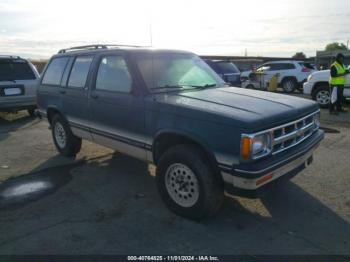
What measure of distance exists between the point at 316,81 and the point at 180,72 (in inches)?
322

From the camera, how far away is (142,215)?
3889mm

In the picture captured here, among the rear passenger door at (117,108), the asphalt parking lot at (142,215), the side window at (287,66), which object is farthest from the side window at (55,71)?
the side window at (287,66)

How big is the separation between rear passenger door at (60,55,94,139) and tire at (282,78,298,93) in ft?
46.0

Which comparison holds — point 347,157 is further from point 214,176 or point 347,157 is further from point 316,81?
point 316,81

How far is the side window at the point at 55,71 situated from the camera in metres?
5.87

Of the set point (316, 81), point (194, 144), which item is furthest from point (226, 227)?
point (316, 81)

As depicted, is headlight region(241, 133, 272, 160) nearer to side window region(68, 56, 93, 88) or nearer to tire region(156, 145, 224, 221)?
tire region(156, 145, 224, 221)

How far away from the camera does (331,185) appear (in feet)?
15.0

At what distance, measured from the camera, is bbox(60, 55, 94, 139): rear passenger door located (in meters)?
5.10

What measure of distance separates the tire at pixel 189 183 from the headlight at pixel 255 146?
513mm

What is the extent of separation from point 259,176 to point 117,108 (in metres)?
2.14

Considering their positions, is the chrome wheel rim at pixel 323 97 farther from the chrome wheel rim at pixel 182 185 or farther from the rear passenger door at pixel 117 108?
the chrome wheel rim at pixel 182 185

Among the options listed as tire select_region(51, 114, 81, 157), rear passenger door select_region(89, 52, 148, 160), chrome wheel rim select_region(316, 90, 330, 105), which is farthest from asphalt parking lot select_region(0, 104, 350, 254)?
chrome wheel rim select_region(316, 90, 330, 105)

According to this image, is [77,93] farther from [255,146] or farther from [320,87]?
[320,87]
